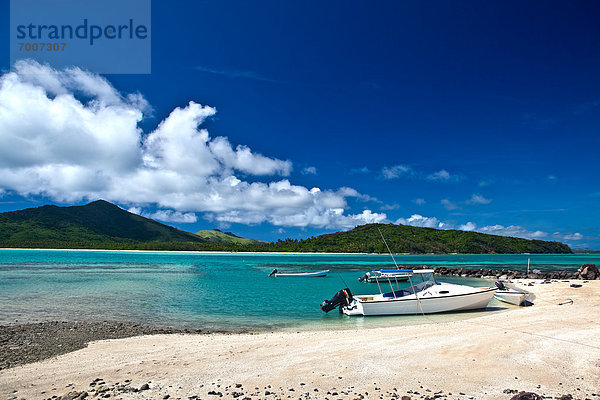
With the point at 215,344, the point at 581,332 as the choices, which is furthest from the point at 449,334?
the point at 215,344

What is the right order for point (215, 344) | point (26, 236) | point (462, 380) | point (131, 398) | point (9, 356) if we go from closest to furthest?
1. point (131, 398)
2. point (462, 380)
3. point (9, 356)
4. point (215, 344)
5. point (26, 236)

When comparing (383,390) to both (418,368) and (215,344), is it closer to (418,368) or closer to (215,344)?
(418,368)

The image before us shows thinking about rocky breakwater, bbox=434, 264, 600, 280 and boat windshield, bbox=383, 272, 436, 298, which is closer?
boat windshield, bbox=383, 272, 436, 298

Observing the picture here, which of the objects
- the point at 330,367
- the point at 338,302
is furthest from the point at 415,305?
the point at 330,367

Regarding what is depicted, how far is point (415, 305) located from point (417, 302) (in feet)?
0.78

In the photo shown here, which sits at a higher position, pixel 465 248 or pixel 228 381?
pixel 228 381

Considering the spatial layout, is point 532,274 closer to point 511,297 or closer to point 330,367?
point 511,297

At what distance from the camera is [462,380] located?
8.79 meters

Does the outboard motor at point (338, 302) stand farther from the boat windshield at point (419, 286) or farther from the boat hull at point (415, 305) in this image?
the boat windshield at point (419, 286)

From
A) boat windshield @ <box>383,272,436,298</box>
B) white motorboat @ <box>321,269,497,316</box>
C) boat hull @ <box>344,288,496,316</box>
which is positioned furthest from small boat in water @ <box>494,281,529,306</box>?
boat windshield @ <box>383,272,436,298</box>

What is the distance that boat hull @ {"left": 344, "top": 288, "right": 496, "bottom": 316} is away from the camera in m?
21.9

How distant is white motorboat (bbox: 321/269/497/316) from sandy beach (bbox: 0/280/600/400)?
6.95m

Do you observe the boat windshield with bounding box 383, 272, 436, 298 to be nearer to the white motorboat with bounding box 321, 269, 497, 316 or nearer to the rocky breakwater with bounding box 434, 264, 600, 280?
the white motorboat with bounding box 321, 269, 497, 316

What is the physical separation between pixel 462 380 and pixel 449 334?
5.94 m
